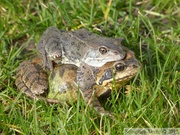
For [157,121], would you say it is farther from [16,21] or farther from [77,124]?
[16,21]

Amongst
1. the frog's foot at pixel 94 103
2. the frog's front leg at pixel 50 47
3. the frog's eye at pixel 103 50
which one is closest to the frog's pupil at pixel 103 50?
the frog's eye at pixel 103 50

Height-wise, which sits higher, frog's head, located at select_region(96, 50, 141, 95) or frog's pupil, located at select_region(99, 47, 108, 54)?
frog's pupil, located at select_region(99, 47, 108, 54)

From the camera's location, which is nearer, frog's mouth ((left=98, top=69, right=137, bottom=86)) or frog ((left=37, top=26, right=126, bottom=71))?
frog's mouth ((left=98, top=69, right=137, bottom=86))

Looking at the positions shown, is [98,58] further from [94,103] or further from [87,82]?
[94,103]

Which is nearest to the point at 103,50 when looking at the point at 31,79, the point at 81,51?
the point at 81,51

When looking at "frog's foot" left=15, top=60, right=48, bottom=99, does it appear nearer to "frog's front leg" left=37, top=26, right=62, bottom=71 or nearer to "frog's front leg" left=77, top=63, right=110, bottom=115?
"frog's front leg" left=37, top=26, right=62, bottom=71

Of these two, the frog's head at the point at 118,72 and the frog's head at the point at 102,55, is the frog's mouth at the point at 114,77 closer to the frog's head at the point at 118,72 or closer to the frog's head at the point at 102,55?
the frog's head at the point at 118,72

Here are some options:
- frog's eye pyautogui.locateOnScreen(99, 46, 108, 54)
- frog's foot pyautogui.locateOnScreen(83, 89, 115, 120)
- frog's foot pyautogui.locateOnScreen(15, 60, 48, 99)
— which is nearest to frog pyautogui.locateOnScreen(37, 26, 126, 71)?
frog's eye pyautogui.locateOnScreen(99, 46, 108, 54)
